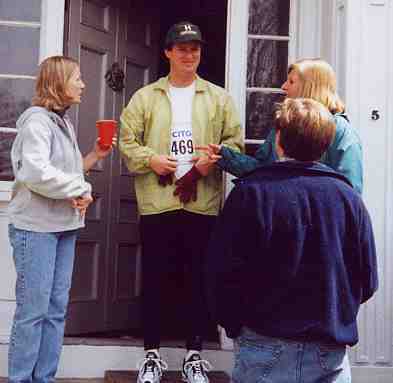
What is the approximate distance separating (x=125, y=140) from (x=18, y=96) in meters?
0.86

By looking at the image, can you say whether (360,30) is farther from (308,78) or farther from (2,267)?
(2,267)

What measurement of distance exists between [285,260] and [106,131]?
163 cm

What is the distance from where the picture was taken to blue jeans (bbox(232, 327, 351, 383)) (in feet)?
6.87

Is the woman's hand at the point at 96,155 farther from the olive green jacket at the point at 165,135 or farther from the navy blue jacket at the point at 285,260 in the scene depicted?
the navy blue jacket at the point at 285,260

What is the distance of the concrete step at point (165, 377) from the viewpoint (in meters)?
3.92

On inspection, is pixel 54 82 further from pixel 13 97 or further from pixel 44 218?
pixel 13 97

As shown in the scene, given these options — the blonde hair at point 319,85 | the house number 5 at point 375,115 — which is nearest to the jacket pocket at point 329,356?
the blonde hair at point 319,85

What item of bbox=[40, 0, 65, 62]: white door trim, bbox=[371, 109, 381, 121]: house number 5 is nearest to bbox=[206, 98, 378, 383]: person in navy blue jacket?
bbox=[371, 109, 381, 121]: house number 5

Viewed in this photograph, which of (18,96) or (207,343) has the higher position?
(18,96)

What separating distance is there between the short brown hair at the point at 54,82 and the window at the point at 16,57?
980 millimetres

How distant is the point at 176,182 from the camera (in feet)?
12.5

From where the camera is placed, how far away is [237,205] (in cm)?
210

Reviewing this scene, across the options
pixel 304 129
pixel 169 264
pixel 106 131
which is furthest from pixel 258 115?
pixel 304 129

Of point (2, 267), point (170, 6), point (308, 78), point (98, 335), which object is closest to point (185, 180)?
point (308, 78)
